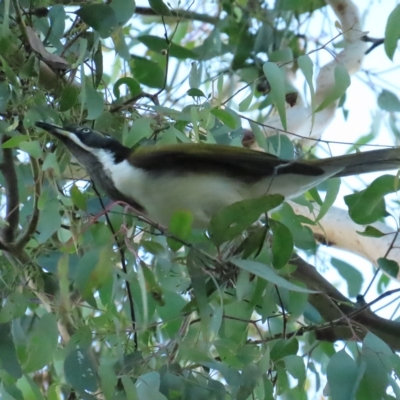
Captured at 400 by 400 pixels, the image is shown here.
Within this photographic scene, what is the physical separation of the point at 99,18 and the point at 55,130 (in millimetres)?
226

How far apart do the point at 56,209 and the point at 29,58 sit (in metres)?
0.29

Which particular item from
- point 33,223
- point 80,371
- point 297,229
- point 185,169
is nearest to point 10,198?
point 33,223

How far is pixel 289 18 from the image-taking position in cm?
264

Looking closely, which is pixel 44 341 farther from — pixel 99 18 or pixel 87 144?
pixel 99 18

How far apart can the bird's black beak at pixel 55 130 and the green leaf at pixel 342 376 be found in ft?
2.20

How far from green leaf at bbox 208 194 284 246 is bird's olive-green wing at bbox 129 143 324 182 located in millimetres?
325

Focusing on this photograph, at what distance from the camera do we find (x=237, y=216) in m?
1.32

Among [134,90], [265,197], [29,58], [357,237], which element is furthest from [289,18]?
[265,197]

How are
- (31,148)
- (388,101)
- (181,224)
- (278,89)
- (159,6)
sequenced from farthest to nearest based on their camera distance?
(388,101)
(159,6)
(278,89)
(31,148)
(181,224)

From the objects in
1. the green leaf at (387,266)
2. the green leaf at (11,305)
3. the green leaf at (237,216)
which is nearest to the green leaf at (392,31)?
the green leaf at (387,266)

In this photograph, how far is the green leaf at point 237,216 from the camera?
4.24 feet

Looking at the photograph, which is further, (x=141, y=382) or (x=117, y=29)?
(x=117, y=29)

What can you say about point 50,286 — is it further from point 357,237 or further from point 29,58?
point 357,237

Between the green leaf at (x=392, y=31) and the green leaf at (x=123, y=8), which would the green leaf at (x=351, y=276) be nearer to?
the green leaf at (x=392, y=31)
